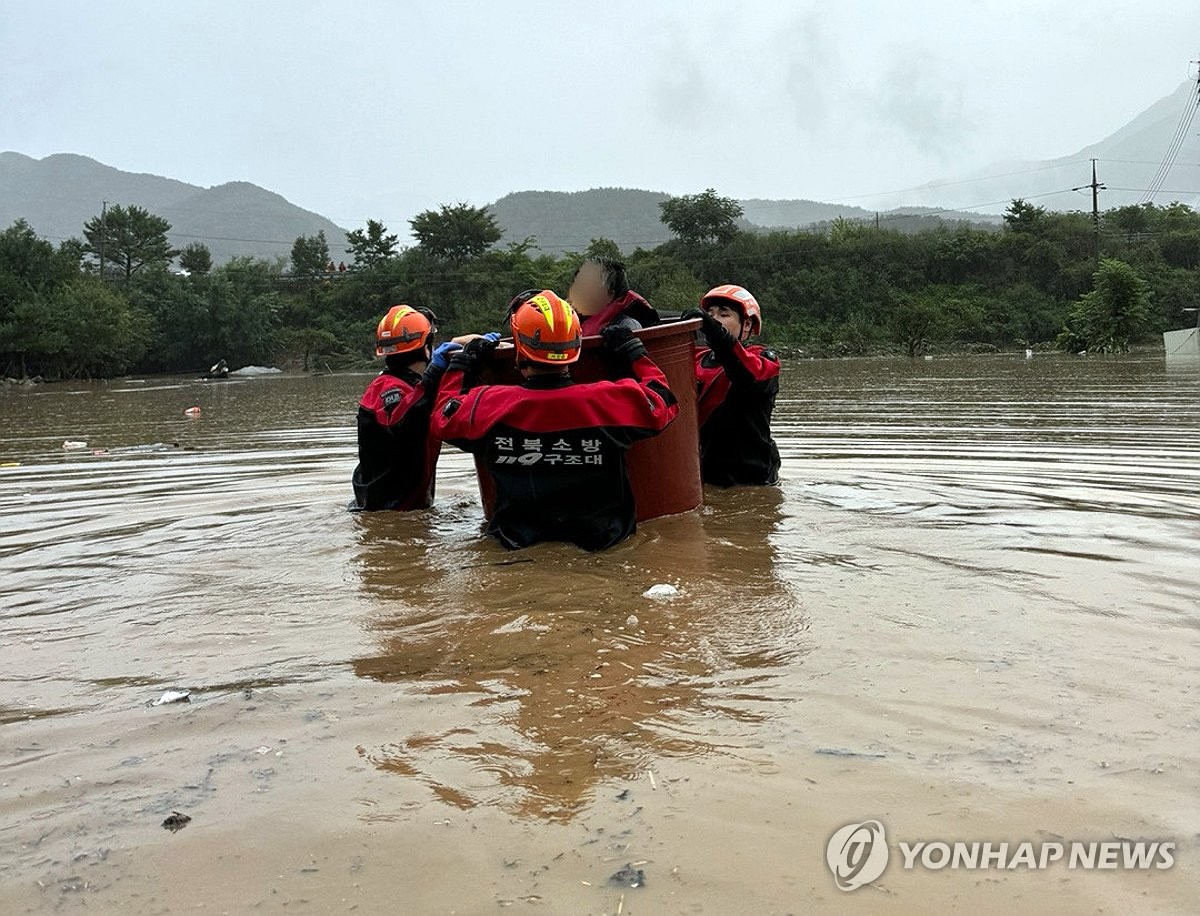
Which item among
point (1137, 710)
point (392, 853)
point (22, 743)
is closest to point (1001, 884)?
point (1137, 710)

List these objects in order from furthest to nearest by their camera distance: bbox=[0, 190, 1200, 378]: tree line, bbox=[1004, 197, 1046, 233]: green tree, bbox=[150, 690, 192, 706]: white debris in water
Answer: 1. bbox=[1004, 197, 1046, 233]: green tree
2. bbox=[0, 190, 1200, 378]: tree line
3. bbox=[150, 690, 192, 706]: white debris in water

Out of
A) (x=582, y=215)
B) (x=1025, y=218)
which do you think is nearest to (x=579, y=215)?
(x=582, y=215)

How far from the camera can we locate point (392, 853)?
6.45ft

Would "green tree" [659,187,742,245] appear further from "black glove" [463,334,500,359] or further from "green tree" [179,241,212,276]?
"black glove" [463,334,500,359]

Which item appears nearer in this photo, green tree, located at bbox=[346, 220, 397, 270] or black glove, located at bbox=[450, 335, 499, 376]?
black glove, located at bbox=[450, 335, 499, 376]

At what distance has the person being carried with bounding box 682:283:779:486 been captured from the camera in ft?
19.4

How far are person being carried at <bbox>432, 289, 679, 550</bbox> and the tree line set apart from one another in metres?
38.1

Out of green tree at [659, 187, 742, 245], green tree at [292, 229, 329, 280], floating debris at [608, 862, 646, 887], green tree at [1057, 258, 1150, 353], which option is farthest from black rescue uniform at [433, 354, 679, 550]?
green tree at [292, 229, 329, 280]

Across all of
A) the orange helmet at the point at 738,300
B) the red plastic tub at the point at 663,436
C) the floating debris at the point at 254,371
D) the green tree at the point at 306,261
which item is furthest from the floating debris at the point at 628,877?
the green tree at the point at 306,261

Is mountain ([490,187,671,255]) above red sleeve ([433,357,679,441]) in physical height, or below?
above

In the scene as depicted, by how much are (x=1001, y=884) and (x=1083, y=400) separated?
495 inches

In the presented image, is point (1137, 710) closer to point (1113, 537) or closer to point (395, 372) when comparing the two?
point (1113, 537)

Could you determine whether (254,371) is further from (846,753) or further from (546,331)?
(846,753)

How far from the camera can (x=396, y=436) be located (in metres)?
5.71
